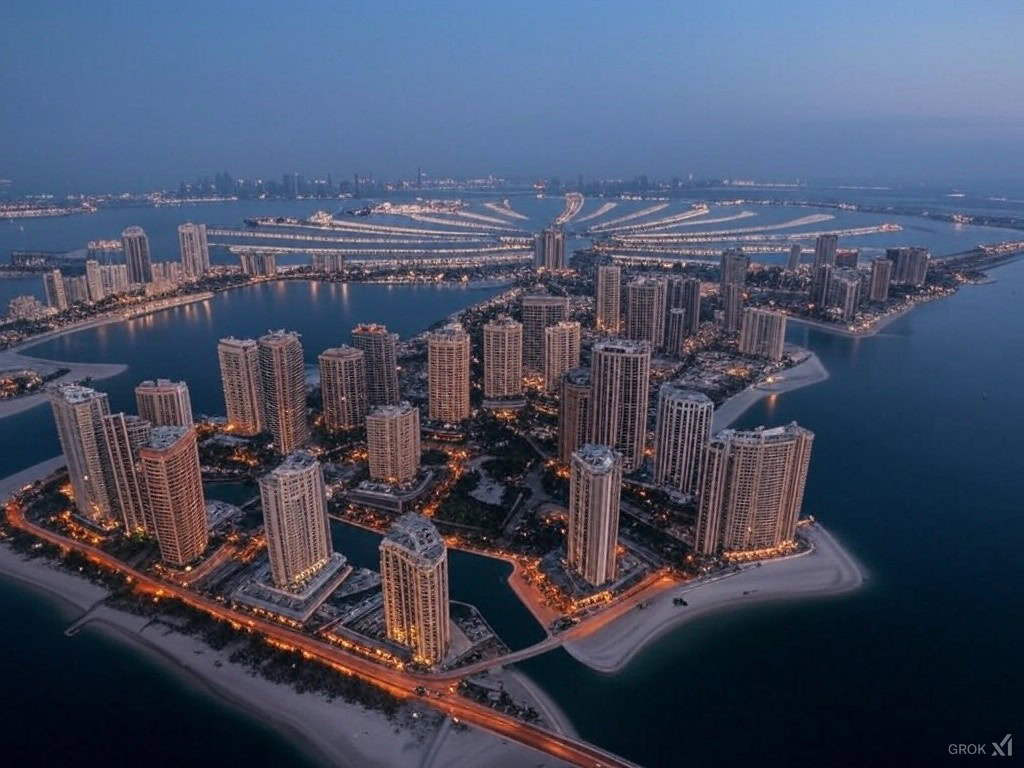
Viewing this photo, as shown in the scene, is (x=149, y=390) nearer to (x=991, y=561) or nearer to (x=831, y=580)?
(x=831, y=580)

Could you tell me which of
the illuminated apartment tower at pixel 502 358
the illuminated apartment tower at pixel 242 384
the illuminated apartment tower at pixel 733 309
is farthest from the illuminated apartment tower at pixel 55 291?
the illuminated apartment tower at pixel 733 309

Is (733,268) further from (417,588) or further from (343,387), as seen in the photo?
(417,588)

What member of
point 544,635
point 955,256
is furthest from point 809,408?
point 955,256

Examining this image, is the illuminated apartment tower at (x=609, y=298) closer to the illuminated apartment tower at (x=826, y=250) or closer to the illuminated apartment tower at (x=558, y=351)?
the illuminated apartment tower at (x=558, y=351)

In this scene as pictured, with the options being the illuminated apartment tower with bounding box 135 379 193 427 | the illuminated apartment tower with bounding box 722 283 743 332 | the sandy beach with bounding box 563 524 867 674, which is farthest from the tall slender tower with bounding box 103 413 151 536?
the illuminated apartment tower with bounding box 722 283 743 332

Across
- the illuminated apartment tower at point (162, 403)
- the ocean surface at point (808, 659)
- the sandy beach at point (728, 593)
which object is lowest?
the ocean surface at point (808, 659)

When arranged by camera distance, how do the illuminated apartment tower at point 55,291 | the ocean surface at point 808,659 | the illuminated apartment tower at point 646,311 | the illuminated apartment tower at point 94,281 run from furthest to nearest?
the illuminated apartment tower at point 94,281 < the illuminated apartment tower at point 55,291 < the illuminated apartment tower at point 646,311 < the ocean surface at point 808,659

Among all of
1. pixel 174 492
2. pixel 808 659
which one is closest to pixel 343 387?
pixel 174 492
